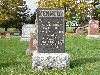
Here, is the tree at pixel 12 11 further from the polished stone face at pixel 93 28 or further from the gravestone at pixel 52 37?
the gravestone at pixel 52 37

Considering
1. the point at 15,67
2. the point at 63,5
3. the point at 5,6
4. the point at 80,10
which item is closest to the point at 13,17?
the point at 5,6

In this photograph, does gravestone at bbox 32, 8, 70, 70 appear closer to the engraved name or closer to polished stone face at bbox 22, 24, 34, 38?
the engraved name

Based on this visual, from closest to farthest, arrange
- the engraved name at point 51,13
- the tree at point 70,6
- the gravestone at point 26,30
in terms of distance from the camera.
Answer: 1. the engraved name at point 51,13
2. the gravestone at point 26,30
3. the tree at point 70,6

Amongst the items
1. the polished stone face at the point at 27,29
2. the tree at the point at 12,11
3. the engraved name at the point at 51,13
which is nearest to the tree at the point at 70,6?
the tree at the point at 12,11

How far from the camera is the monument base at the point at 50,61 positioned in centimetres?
605

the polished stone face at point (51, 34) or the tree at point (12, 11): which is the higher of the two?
the polished stone face at point (51, 34)

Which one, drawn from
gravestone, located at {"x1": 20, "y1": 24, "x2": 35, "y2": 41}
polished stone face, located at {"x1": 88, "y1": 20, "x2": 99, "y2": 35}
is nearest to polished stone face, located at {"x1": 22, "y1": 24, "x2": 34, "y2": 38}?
gravestone, located at {"x1": 20, "y1": 24, "x2": 35, "y2": 41}

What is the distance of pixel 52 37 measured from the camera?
6.31 m

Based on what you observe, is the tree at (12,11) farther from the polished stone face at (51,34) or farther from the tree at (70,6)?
the polished stone face at (51,34)

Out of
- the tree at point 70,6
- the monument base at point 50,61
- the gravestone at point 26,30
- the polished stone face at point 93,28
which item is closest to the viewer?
the monument base at point 50,61

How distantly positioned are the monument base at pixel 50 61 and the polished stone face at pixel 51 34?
0.25 m

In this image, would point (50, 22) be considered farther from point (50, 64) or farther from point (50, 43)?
point (50, 64)

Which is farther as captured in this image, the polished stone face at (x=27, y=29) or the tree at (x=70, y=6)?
the tree at (x=70, y=6)

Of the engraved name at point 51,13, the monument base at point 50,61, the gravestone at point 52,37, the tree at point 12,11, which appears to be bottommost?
the tree at point 12,11
